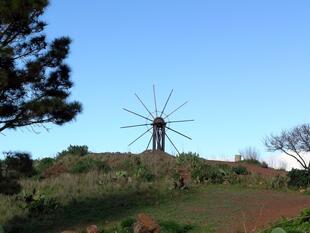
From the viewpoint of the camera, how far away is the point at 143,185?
2183 cm

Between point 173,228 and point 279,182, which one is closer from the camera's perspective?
point 173,228

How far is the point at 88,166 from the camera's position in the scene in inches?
1052

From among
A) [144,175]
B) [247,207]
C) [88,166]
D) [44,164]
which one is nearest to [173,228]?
[247,207]

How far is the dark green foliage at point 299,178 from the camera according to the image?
70.6 feet

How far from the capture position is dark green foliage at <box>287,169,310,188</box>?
21.5 meters

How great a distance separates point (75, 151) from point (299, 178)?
42.8 feet

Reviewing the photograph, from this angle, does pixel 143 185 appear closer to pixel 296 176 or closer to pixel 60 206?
pixel 60 206

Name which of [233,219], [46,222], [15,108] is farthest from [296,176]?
[15,108]

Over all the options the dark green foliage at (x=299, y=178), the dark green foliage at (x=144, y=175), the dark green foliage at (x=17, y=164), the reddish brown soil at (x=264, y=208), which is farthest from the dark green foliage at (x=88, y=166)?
the dark green foliage at (x=17, y=164)

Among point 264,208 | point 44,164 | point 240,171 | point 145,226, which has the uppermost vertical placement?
point 44,164

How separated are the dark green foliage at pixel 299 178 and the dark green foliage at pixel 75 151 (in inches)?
483

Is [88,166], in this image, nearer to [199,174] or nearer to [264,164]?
[199,174]

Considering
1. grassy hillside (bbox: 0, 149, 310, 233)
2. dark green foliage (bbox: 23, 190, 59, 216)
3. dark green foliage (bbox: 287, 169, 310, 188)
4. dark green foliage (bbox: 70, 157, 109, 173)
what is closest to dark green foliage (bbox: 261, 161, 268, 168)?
grassy hillside (bbox: 0, 149, 310, 233)

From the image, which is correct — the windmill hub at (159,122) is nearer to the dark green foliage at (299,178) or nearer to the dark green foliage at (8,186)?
the dark green foliage at (299,178)
